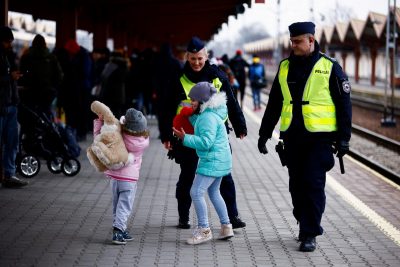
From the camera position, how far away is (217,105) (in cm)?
792

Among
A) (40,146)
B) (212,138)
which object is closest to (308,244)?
(212,138)

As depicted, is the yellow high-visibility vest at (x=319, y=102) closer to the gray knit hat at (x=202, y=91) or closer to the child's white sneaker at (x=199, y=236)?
the gray knit hat at (x=202, y=91)

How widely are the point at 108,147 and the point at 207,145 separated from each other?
81cm

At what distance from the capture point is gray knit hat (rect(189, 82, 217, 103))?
7.89 metres

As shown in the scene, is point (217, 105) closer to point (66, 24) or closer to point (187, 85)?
point (187, 85)

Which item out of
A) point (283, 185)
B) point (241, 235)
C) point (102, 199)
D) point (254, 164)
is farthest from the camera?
point (254, 164)

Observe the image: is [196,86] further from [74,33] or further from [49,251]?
[74,33]

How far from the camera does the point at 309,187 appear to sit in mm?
7832

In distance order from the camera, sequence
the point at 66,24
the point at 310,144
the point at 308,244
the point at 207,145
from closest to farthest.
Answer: the point at 308,244
the point at 207,145
the point at 310,144
the point at 66,24

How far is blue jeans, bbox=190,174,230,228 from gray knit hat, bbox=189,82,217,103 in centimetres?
64

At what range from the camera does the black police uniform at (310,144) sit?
7.79m

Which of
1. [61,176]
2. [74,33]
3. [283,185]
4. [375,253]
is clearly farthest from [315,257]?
[74,33]

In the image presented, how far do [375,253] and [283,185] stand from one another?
4.52 m

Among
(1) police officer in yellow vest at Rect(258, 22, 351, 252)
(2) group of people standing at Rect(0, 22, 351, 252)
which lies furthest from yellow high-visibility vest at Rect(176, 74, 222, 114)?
(1) police officer in yellow vest at Rect(258, 22, 351, 252)
